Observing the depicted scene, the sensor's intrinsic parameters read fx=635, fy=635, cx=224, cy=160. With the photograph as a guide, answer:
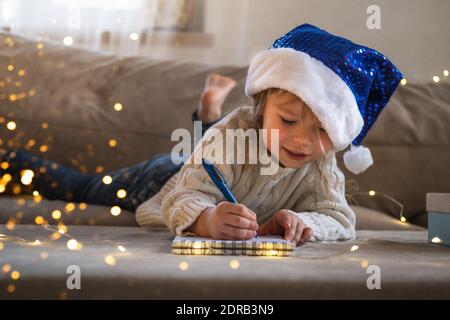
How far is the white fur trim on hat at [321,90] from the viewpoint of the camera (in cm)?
102

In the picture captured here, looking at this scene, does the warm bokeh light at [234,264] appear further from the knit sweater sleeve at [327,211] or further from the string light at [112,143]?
the string light at [112,143]

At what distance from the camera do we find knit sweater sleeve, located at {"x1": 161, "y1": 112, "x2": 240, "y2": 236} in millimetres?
1012

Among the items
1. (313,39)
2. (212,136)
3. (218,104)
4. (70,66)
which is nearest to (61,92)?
(70,66)

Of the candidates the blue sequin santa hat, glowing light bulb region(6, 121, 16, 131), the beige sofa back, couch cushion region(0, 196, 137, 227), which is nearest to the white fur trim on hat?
the blue sequin santa hat

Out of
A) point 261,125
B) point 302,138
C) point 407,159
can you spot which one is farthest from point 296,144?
point 407,159

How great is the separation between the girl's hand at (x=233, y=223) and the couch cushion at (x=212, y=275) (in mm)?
79

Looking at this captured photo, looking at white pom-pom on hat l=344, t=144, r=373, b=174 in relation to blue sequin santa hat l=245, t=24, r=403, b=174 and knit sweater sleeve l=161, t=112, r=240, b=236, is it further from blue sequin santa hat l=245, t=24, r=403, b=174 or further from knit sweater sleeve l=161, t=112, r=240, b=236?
knit sweater sleeve l=161, t=112, r=240, b=236

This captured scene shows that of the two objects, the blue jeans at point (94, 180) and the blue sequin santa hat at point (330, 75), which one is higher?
the blue sequin santa hat at point (330, 75)

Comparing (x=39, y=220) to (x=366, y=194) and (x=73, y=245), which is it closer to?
(x=73, y=245)

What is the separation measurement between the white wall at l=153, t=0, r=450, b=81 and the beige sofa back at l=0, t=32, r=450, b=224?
65 centimetres

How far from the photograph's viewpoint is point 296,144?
1074 millimetres

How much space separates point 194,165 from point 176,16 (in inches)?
58.9

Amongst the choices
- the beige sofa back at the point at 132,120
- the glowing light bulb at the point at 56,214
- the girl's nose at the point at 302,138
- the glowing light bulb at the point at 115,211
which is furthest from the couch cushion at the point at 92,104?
the girl's nose at the point at 302,138

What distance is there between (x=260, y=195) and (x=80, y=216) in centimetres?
39
